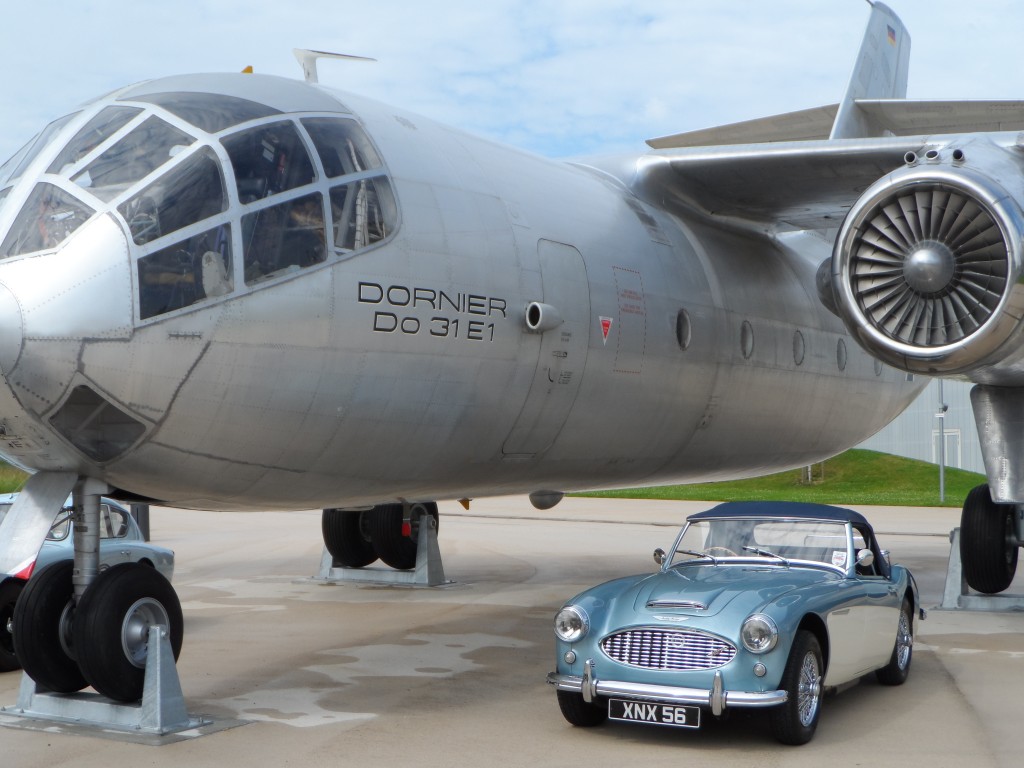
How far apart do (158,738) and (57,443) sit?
175cm

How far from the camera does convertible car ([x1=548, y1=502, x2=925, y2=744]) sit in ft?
20.1

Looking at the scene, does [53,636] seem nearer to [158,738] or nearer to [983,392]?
[158,738]

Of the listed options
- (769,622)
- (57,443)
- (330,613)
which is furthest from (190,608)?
(769,622)

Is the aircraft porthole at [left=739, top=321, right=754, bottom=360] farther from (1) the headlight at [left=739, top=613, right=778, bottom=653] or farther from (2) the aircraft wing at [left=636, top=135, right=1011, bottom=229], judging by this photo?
(1) the headlight at [left=739, top=613, right=778, bottom=653]

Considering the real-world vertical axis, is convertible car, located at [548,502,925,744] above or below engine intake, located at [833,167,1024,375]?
below

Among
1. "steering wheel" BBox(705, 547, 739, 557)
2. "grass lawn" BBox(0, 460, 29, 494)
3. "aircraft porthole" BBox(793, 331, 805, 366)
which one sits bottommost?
"grass lawn" BBox(0, 460, 29, 494)

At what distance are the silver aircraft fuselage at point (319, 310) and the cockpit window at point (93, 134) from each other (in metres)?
0.02

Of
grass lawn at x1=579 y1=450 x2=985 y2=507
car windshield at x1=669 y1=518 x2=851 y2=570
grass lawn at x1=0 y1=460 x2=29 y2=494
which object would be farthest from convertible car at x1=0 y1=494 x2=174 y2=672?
grass lawn at x1=579 y1=450 x2=985 y2=507

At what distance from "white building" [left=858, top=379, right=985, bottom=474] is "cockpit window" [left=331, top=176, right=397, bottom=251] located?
3717 cm

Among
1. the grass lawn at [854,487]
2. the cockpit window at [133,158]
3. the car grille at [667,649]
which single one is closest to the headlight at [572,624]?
the car grille at [667,649]

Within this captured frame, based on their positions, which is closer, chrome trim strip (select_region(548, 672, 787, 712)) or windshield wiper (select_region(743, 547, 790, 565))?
chrome trim strip (select_region(548, 672, 787, 712))

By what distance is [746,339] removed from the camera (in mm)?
10148

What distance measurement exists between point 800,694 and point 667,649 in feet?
2.55

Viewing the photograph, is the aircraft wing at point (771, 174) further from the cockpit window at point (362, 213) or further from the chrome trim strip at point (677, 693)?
the chrome trim strip at point (677, 693)
